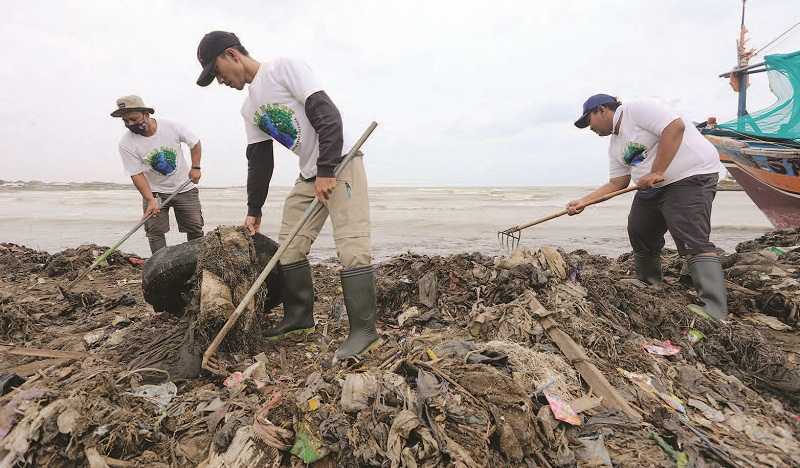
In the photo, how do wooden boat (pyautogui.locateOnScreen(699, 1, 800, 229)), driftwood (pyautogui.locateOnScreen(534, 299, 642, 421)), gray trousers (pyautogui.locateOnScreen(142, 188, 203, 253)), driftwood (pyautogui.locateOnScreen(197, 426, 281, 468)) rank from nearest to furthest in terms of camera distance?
driftwood (pyautogui.locateOnScreen(197, 426, 281, 468)) → driftwood (pyautogui.locateOnScreen(534, 299, 642, 421)) → gray trousers (pyautogui.locateOnScreen(142, 188, 203, 253)) → wooden boat (pyautogui.locateOnScreen(699, 1, 800, 229))

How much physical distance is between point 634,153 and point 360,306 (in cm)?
307

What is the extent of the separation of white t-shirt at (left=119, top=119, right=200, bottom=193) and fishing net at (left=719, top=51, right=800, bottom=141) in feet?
41.2

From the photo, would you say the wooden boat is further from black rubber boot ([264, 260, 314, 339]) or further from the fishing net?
black rubber boot ([264, 260, 314, 339])

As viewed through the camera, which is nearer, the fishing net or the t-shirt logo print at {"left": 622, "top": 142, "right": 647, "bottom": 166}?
the t-shirt logo print at {"left": 622, "top": 142, "right": 647, "bottom": 166}

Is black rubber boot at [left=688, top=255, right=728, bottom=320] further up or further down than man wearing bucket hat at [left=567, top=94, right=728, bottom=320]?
further down

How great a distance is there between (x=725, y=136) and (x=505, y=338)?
37.8ft

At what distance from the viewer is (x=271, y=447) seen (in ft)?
6.44

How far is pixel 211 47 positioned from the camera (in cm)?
286

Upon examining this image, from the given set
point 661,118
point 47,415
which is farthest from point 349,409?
point 661,118

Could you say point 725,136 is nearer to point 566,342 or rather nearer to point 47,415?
point 566,342

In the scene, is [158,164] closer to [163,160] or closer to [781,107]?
[163,160]

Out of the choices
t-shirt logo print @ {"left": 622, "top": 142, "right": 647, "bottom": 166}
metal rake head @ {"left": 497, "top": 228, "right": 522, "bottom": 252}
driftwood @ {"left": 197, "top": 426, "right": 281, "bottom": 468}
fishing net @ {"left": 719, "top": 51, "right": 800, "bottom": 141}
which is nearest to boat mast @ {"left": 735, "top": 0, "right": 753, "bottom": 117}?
fishing net @ {"left": 719, "top": 51, "right": 800, "bottom": 141}

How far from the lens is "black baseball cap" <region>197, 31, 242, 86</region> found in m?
→ 2.86

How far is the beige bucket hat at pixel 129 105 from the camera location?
16.4ft
